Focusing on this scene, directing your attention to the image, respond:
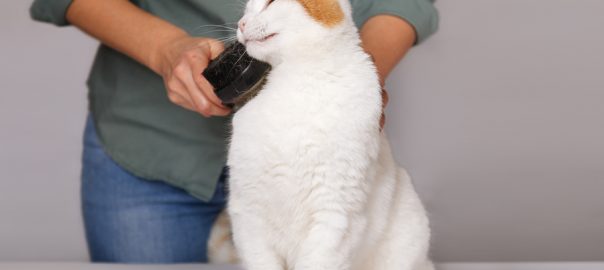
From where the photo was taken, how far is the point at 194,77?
0.86 metres

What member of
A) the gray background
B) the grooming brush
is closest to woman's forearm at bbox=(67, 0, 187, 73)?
the grooming brush

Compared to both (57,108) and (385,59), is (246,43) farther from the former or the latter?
(57,108)

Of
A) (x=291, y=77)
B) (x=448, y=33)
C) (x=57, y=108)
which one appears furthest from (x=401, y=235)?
(x=57, y=108)

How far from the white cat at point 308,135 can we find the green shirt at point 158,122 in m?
0.41

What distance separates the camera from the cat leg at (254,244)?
0.82 meters

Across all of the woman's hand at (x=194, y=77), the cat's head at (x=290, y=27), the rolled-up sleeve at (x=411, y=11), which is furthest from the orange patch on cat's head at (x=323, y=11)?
the rolled-up sleeve at (x=411, y=11)

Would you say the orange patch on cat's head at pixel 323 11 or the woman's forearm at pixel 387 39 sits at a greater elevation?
the orange patch on cat's head at pixel 323 11

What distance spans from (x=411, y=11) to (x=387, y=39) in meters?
0.08

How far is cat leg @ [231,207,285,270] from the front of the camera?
82 cm

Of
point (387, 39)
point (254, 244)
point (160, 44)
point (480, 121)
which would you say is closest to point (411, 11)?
point (387, 39)

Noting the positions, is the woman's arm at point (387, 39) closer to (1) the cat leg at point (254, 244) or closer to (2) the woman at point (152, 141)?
(2) the woman at point (152, 141)

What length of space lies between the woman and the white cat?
334 millimetres

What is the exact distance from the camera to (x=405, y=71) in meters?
2.12

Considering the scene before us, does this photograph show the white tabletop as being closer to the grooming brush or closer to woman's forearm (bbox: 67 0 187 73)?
woman's forearm (bbox: 67 0 187 73)
